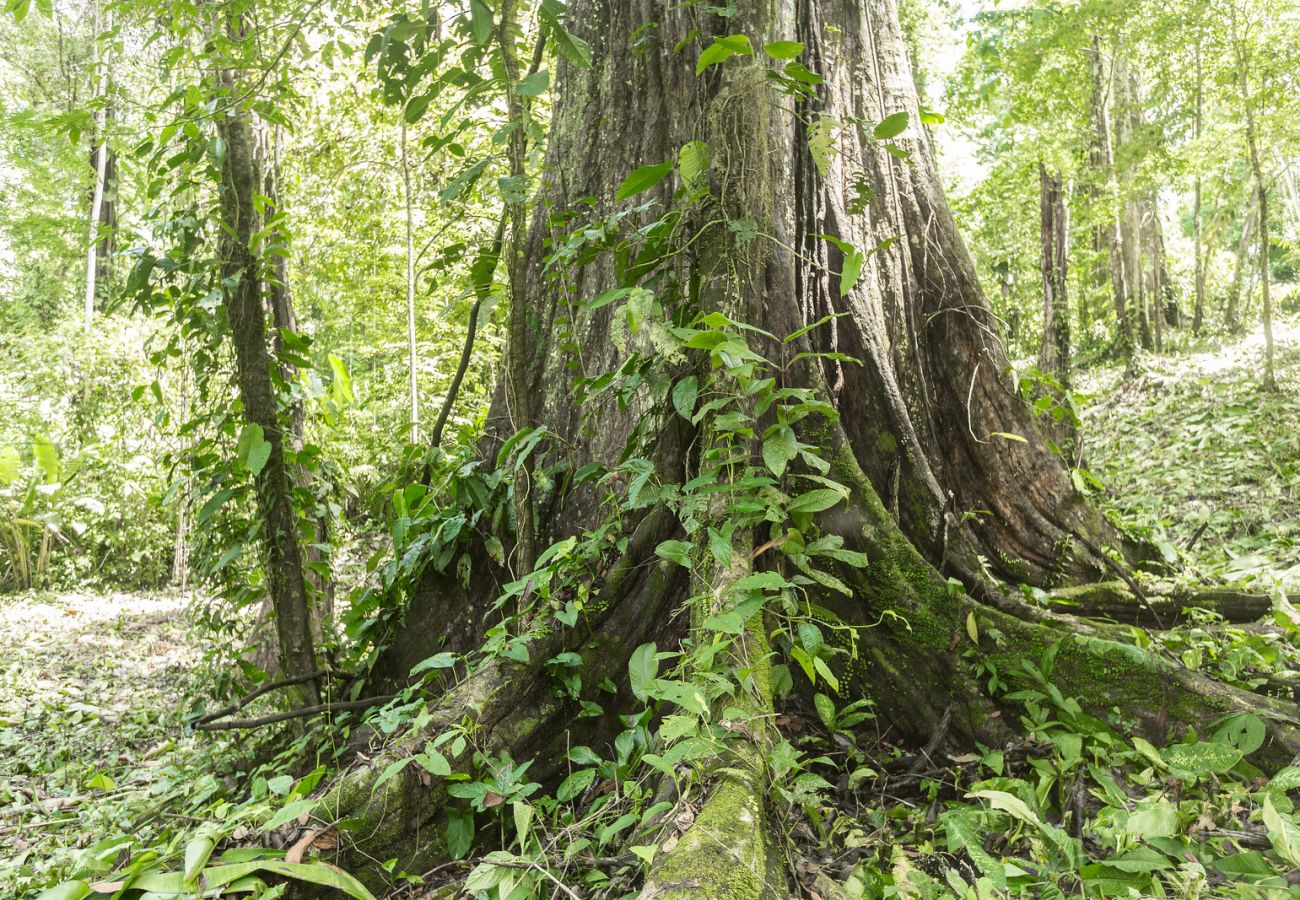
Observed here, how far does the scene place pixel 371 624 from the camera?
325cm

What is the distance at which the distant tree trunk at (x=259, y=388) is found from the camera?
2986 mm

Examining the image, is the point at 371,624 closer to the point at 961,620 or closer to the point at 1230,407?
the point at 961,620

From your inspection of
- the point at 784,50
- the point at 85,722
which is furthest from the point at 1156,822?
the point at 85,722

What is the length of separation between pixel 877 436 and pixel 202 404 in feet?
8.83

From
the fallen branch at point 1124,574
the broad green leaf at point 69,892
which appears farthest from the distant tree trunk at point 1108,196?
the broad green leaf at point 69,892

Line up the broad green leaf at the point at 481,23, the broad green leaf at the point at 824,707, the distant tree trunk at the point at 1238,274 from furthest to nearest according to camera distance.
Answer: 1. the distant tree trunk at the point at 1238,274
2. the broad green leaf at the point at 824,707
3. the broad green leaf at the point at 481,23

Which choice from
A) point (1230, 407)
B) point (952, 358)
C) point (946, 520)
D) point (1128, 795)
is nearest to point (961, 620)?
point (946, 520)

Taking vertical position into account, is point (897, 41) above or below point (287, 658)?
above

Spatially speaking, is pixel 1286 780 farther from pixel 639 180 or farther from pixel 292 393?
pixel 292 393

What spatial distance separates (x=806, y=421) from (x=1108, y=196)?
891cm

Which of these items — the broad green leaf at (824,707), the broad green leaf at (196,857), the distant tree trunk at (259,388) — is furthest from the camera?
the distant tree trunk at (259,388)

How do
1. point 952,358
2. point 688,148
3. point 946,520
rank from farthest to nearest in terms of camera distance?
1. point 952,358
2. point 946,520
3. point 688,148

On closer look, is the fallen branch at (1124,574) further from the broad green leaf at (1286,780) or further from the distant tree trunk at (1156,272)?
the distant tree trunk at (1156,272)

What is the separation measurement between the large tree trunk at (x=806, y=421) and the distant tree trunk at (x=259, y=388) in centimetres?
39
